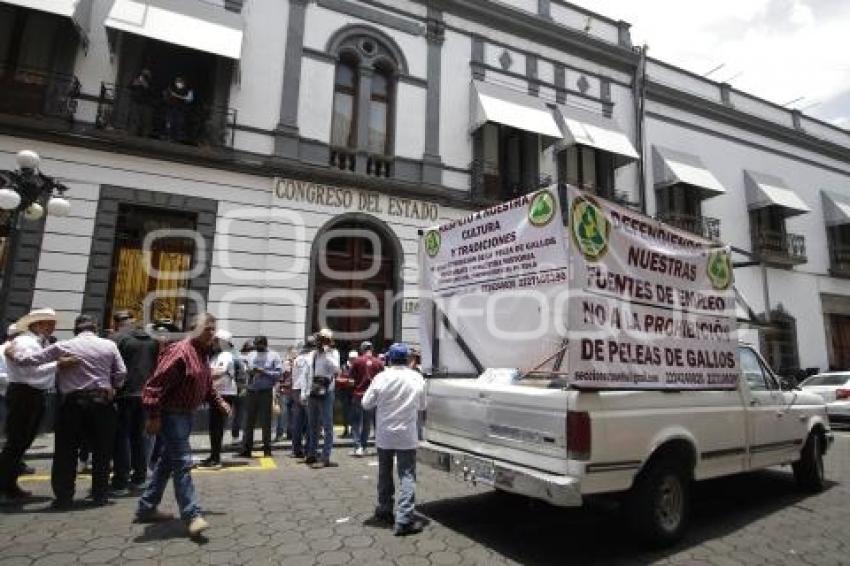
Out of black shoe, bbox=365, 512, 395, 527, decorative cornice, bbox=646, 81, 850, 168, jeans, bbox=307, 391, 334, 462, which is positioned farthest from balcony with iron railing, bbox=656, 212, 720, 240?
black shoe, bbox=365, 512, 395, 527

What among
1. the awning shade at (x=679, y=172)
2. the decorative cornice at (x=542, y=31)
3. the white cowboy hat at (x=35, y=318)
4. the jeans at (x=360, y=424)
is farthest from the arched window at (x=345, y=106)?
the awning shade at (x=679, y=172)

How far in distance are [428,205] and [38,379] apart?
388 inches

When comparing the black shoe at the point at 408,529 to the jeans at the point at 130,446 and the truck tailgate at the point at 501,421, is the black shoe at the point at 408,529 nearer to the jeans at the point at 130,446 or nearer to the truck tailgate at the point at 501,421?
the truck tailgate at the point at 501,421

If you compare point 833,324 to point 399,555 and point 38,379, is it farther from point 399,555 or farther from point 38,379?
point 38,379

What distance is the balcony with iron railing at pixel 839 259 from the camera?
21766 millimetres

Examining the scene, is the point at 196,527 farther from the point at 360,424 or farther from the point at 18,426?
the point at 360,424

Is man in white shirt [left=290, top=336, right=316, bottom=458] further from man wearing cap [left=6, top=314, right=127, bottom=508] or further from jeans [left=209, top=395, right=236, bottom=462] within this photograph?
man wearing cap [left=6, top=314, right=127, bottom=508]

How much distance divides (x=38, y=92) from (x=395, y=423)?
10.8 metres

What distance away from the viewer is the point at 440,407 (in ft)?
17.3

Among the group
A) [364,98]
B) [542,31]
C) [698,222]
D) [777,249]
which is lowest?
[777,249]

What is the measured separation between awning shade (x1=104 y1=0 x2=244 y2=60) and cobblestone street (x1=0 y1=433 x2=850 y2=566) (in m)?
8.87

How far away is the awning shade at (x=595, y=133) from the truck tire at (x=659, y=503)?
12591mm

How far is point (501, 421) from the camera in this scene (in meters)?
4.54

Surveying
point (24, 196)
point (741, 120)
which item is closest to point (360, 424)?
point (24, 196)
